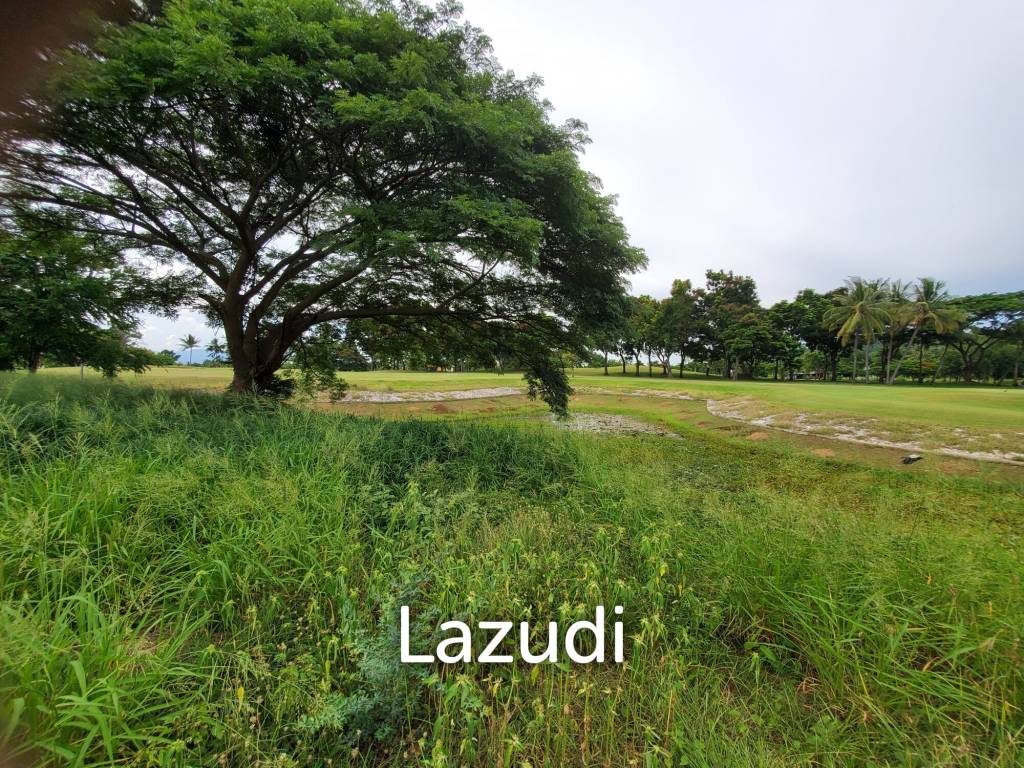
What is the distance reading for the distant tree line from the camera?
30.9 meters

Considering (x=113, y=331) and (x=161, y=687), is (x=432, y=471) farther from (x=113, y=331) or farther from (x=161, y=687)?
(x=113, y=331)

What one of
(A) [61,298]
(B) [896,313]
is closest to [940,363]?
(B) [896,313]

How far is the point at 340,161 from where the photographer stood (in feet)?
21.7

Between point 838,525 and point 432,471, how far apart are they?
13.2ft

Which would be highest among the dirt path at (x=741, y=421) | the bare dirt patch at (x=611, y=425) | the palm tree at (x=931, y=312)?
the palm tree at (x=931, y=312)

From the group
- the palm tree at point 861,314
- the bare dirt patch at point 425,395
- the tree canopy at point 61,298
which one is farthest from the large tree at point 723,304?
the tree canopy at point 61,298

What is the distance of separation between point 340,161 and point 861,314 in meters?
46.5

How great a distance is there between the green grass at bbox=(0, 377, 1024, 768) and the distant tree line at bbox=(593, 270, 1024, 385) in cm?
2843

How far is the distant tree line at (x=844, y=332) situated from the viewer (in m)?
30.9

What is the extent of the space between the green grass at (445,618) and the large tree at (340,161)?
358 cm

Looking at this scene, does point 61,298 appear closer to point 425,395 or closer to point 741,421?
point 425,395

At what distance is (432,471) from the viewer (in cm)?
435

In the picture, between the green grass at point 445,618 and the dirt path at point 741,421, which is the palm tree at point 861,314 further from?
the green grass at point 445,618

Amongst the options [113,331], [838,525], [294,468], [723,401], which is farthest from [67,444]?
[723,401]
